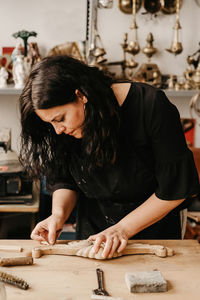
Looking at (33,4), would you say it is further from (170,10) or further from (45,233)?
(45,233)

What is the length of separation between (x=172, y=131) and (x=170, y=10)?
73.1 inches

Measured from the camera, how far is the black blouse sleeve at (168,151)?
4.51 feet

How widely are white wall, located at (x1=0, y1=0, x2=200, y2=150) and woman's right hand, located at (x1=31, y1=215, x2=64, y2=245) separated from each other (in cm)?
184

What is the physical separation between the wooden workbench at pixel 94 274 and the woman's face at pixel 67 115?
1.45ft

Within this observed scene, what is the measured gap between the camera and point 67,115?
1265 millimetres

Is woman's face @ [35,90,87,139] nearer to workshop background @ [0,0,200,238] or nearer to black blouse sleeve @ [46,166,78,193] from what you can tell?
black blouse sleeve @ [46,166,78,193]

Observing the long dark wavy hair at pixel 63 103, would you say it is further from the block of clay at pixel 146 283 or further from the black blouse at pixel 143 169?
the block of clay at pixel 146 283

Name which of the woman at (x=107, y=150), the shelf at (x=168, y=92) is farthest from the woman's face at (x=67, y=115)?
the shelf at (x=168, y=92)

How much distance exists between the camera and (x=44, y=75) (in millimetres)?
1232

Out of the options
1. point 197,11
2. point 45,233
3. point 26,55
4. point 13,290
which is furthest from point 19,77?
point 13,290

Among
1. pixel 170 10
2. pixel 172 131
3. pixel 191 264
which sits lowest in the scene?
pixel 191 264

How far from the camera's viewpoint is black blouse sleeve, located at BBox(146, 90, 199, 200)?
1374 millimetres

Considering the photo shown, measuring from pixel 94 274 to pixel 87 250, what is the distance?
0.36 feet

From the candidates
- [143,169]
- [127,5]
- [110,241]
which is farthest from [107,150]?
[127,5]
